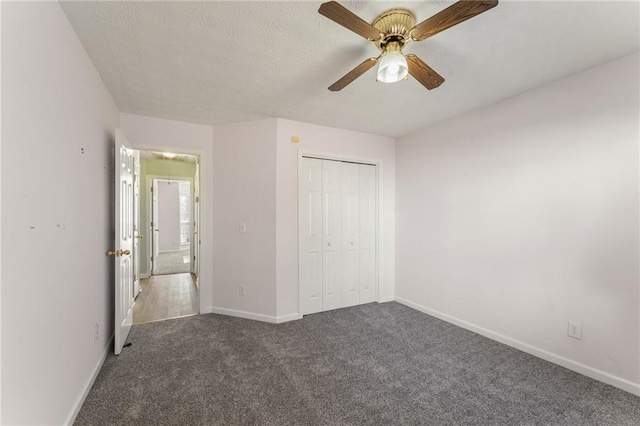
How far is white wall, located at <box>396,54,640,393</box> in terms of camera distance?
6.47 ft

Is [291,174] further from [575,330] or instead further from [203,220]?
[575,330]

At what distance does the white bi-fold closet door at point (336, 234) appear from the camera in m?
3.38

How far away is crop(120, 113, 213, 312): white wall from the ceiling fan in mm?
2206

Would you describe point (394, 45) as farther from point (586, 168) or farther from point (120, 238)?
point (120, 238)

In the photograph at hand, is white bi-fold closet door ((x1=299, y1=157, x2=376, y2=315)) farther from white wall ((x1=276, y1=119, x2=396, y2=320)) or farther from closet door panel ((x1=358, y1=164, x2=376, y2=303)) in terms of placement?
white wall ((x1=276, y1=119, x2=396, y2=320))

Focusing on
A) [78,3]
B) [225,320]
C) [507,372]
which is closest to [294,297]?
[225,320]

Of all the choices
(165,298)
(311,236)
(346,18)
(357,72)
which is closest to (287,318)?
(311,236)

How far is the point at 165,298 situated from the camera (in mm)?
3984

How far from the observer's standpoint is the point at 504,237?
8.78 ft

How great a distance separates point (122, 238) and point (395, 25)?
2745 mm

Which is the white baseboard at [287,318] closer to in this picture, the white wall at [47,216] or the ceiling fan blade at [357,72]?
the white wall at [47,216]

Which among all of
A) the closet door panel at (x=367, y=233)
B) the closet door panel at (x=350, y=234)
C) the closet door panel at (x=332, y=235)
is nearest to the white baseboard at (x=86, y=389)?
the closet door panel at (x=332, y=235)

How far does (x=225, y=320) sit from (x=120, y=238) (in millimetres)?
1440

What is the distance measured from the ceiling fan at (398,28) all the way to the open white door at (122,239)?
2.11 m
